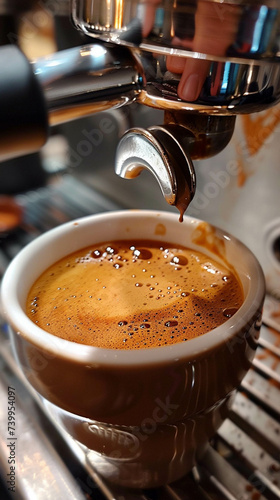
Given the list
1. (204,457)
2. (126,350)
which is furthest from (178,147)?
(204,457)

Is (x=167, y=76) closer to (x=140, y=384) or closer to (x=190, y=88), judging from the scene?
(x=190, y=88)

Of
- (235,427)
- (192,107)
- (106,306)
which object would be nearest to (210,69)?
(192,107)

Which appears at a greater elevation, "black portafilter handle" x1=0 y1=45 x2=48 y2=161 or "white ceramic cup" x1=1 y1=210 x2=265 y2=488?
"black portafilter handle" x1=0 y1=45 x2=48 y2=161

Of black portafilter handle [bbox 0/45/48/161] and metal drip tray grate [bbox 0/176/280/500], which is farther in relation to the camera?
metal drip tray grate [bbox 0/176/280/500]

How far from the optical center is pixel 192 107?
0.98ft

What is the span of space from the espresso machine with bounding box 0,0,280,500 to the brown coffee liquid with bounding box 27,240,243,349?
10 cm

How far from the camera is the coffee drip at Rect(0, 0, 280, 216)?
0.25m

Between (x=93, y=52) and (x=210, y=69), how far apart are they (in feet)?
0.27

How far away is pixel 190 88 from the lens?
290mm

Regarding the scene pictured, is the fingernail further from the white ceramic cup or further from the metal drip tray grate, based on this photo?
the metal drip tray grate

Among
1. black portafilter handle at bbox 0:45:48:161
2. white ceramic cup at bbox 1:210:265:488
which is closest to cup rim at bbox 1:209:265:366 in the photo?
white ceramic cup at bbox 1:210:265:488

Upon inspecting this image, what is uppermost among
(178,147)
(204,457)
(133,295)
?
(178,147)

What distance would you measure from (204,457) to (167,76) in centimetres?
32

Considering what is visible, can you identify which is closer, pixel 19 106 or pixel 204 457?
pixel 19 106
